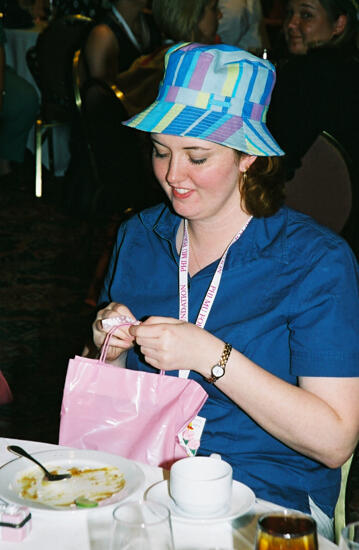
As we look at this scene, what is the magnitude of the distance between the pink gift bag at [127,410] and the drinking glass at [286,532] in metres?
0.52

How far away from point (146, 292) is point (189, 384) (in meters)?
0.37

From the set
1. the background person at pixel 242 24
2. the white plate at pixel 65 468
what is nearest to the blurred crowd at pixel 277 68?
the background person at pixel 242 24

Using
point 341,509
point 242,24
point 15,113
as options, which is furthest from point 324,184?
point 15,113

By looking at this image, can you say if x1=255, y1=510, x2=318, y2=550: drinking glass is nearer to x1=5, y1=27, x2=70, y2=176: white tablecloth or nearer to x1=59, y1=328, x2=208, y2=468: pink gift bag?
x1=59, y1=328, x2=208, y2=468: pink gift bag

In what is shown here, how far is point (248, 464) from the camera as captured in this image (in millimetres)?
1536

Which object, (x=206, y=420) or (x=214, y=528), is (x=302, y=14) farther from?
(x=214, y=528)

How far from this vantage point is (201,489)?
1.13m

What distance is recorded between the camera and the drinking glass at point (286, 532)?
87 cm

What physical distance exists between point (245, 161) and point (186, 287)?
302 millimetres

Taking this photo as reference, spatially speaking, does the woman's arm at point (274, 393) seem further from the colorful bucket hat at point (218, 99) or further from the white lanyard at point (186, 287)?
the colorful bucket hat at point (218, 99)

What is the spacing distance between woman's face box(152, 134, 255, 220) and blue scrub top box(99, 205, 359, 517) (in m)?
0.10

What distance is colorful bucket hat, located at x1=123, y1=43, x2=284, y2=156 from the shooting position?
1586 mm

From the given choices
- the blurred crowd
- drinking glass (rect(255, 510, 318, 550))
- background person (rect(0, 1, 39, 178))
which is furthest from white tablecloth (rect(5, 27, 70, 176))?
drinking glass (rect(255, 510, 318, 550))

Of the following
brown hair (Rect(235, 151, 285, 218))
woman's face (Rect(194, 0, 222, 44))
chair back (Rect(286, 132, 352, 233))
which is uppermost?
woman's face (Rect(194, 0, 222, 44))
